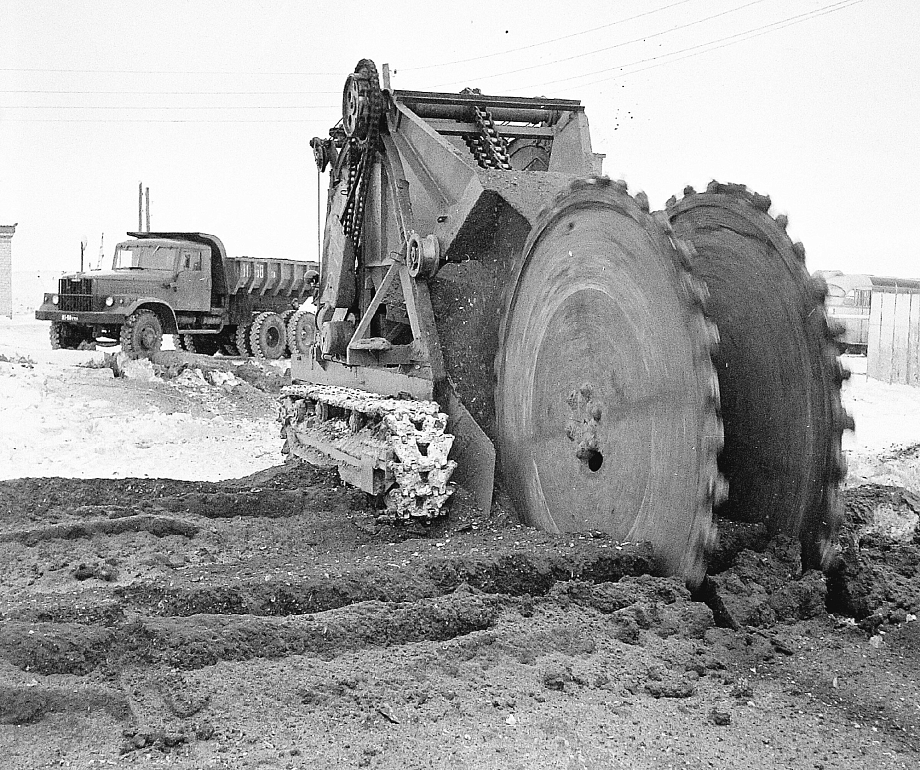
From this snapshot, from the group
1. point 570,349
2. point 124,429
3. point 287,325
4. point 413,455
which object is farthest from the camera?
point 287,325

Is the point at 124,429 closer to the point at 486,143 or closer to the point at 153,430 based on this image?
the point at 153,430

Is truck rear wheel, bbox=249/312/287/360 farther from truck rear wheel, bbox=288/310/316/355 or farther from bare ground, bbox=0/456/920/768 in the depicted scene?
bare ground, bbox=0/456/920/768

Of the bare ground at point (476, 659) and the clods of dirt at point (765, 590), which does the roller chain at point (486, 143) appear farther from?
the clods of dirt at point (765, 590)

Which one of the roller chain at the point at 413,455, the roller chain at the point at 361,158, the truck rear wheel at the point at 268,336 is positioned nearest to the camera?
the roller chain at the point at 413,455

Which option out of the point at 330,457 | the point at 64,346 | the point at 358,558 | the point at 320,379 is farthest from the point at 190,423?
the point at 64,346

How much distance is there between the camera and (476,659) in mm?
3434

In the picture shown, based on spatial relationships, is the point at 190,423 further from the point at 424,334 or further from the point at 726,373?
the point at 726,373

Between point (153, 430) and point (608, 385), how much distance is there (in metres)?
7.01

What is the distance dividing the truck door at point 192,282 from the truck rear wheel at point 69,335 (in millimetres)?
1850

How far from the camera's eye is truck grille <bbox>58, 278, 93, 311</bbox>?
708 inches

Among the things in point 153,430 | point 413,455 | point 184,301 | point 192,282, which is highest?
point 192,282

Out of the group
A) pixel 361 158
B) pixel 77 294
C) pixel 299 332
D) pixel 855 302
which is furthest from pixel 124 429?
pixel 855 302

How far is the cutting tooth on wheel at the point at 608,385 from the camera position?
3854 millimetres

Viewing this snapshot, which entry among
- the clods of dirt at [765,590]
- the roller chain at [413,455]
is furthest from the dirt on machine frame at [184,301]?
the clods of dirt at [765,590]
